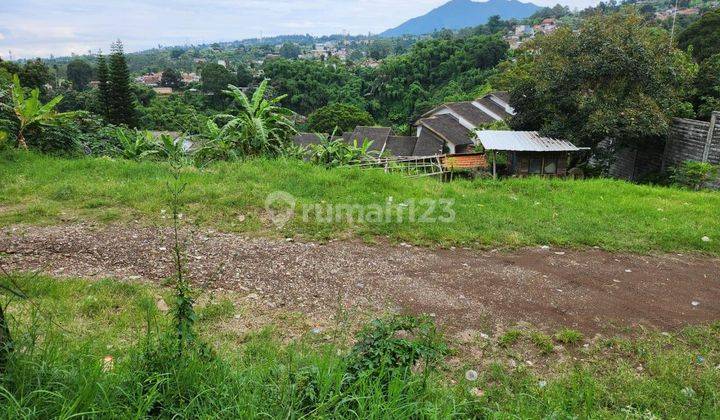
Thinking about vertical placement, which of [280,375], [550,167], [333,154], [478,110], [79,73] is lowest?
[550,167]

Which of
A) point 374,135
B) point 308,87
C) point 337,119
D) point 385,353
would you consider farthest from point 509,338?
point 308,87

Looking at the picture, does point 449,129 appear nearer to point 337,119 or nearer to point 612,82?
point 337,119

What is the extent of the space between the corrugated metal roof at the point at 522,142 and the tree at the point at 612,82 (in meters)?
0.30

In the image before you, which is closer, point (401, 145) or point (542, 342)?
point (542, 342)

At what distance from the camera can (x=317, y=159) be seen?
9555 mm

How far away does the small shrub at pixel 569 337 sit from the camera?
367 cm

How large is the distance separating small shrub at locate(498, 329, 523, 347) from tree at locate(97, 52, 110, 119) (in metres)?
23.3

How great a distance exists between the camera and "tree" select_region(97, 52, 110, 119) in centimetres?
2186

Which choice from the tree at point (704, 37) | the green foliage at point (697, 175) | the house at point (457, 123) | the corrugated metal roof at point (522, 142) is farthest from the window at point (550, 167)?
the tree at point (704, 37)

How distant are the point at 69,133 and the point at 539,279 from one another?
9.66 metres

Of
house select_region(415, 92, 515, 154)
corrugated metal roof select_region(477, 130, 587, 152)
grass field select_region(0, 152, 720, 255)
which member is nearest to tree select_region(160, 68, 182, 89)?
house select_region(415, 92, 515, 154)

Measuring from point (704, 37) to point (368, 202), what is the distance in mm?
24836

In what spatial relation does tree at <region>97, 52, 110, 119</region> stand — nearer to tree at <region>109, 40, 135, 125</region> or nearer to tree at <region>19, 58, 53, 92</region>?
tree at <region>109, 40, 135, 125</region>

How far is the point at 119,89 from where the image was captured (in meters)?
22.0
